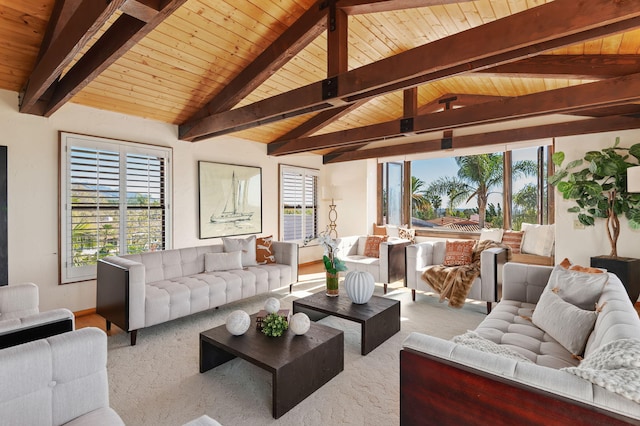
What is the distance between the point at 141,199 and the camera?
4391mm

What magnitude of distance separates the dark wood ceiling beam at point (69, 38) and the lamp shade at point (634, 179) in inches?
197

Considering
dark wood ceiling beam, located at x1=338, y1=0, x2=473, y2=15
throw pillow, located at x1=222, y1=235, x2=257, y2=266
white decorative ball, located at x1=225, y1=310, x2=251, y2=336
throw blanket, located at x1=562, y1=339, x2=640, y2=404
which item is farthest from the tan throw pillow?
throw blanket, located at x1=562, y1=339, x2=640, y2=404

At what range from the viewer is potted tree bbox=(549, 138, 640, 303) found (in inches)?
158

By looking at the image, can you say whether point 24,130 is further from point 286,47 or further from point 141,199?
point 286,47

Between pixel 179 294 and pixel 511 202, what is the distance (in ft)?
17.6

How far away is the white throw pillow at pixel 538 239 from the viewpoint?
4.99 meters

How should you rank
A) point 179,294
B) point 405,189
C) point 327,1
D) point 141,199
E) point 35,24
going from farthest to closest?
point 405,189, point 141,199, point 179,294, point 327,1, point 35,24

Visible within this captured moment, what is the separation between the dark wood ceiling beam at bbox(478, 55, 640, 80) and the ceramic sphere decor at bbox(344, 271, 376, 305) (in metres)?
2.51

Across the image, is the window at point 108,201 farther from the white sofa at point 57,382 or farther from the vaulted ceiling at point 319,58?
the white sofa at point 57,382

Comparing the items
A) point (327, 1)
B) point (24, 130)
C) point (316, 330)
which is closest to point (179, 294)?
point (316, 330)

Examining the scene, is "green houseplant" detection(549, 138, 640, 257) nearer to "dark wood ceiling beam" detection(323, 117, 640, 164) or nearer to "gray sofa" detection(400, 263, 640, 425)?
"dark wood ceiling beam" detection(323, 117, 640, 164)

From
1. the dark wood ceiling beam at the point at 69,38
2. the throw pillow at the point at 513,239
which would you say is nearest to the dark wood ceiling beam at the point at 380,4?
the dark wood ceiling beam at the point at 69,38

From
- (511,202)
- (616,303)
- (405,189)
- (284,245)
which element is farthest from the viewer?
(405,189)

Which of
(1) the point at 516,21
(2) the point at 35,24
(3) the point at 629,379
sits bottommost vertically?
(3) the point at 629,379
